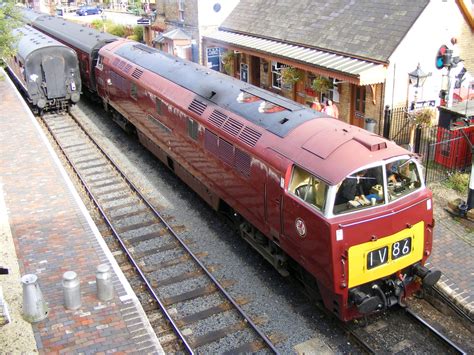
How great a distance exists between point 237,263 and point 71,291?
11.4ft

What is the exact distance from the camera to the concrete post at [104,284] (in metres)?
8.19

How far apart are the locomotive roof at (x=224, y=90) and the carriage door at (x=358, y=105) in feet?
18.1

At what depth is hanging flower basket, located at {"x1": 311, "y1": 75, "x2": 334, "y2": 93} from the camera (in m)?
17.1

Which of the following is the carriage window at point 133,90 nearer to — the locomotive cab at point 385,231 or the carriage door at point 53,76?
the carriage door at point 53,76

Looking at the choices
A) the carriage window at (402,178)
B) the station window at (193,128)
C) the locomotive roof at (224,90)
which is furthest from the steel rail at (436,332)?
the station window at (193,128)

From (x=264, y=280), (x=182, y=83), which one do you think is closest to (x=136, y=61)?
(x=182, y=83)

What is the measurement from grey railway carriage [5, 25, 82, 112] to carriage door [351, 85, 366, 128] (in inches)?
400

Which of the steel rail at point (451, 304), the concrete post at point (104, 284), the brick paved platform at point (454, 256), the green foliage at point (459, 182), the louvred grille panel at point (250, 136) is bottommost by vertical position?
the steel rail at point (451, 304)

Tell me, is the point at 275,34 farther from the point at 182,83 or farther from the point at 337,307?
the point at 337,307

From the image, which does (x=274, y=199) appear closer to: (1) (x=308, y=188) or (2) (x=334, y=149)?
(1) (x=308, y=188)

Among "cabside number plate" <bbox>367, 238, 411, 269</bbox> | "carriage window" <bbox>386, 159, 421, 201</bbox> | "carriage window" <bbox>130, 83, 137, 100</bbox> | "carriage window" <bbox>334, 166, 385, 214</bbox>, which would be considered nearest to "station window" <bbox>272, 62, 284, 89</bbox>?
"carriage window" <bbox>130, 83, 137, 100</bbox>

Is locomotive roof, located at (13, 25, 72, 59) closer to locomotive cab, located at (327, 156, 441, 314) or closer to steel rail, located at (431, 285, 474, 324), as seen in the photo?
locomotive cab, located at (327, 156, 441, 314)

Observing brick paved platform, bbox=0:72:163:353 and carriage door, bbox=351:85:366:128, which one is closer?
brick paved platform, bbox=0:72:163:353

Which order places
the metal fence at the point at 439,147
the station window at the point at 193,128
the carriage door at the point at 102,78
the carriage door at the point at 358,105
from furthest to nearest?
the carriage door at the point at 102,78 < the carriage door at the point at 358,105 < the metal fence at the point at 439,147 < the station window at the point at 193,128
